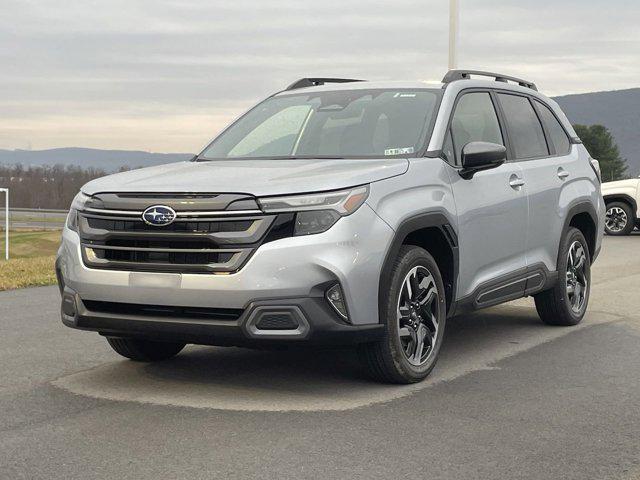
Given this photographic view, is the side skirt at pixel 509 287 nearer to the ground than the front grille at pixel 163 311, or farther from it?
nearer to the ground

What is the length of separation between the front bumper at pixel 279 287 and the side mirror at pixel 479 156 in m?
1.07

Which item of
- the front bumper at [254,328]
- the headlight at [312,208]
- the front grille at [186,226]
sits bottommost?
the front bumper at [254,328]

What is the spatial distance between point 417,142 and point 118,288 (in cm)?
211

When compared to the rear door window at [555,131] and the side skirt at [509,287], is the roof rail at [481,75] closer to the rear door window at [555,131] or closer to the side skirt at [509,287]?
the rear door window at [555,131]

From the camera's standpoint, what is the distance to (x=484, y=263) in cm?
665

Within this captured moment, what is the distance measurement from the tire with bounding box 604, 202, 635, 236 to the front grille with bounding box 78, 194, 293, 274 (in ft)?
58.5

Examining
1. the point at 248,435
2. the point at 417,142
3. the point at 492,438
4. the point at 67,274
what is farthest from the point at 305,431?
the point at 417,142

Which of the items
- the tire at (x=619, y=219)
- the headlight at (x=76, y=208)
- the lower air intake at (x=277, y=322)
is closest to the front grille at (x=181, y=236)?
the headlight at (x=76, y=208)

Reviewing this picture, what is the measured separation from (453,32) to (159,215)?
16.0 m

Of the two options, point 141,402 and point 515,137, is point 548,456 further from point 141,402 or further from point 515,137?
point 515,137

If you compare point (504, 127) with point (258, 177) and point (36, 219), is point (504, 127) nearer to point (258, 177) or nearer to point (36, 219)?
point (258, 177)

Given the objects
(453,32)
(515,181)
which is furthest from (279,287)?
(453,32)

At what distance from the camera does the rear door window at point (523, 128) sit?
7.45 metres

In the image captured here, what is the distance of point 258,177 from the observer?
5.50m
